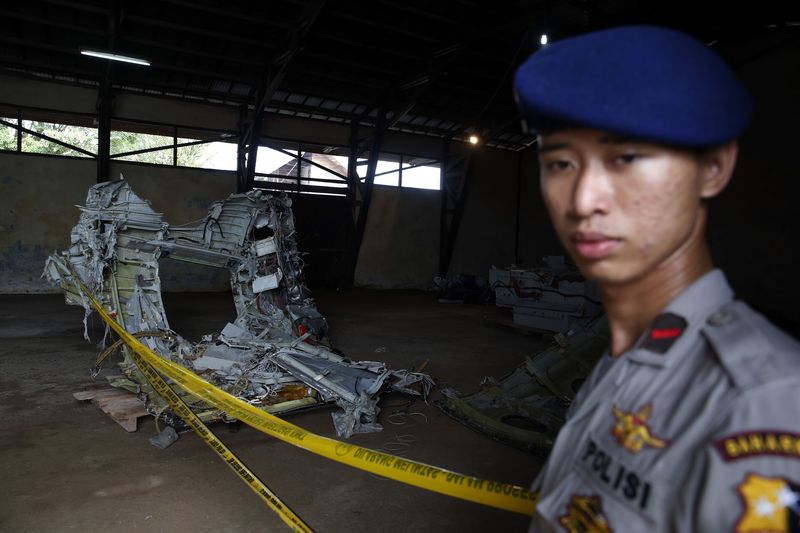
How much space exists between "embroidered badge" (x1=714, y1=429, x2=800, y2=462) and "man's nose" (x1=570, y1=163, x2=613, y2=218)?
36 cm

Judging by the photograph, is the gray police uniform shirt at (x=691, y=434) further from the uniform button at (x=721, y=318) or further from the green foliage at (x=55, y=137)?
the green foliage at (x=55, y=137)

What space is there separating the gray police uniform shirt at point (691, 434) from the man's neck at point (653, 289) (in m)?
0.03

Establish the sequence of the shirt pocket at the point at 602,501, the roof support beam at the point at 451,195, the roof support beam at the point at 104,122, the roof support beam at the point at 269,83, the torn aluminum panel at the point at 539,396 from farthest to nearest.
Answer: the roof support beam at the point at 451,195 < the roof support beam at the point at 104,122 < the roof support beam at the point at 269,83 < the torn aluminum panel at the point at 539,396 < the shirt pocket at the point at 602,501

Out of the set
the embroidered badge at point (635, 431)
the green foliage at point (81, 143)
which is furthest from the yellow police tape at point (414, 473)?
the green foliage at point (81, 143)

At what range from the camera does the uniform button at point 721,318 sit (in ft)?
2.37

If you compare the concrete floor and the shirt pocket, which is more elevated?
the shirt pocket

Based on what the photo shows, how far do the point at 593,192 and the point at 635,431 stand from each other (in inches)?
14.6

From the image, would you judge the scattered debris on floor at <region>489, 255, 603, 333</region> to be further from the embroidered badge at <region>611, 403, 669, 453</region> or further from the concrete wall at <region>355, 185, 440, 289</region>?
the embroidered badge at <region>611, 403, 669, 453</region>

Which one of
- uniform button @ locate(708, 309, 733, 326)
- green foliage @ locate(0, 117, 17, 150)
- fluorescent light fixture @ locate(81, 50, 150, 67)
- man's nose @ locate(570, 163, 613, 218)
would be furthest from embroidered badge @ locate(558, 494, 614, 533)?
green foliage @ locate(0, 117, 17, 150)

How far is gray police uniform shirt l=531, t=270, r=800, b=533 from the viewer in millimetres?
560

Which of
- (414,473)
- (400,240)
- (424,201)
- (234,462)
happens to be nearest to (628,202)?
(414,473)

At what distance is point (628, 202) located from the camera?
761 mm

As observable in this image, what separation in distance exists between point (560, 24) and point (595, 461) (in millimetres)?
11826

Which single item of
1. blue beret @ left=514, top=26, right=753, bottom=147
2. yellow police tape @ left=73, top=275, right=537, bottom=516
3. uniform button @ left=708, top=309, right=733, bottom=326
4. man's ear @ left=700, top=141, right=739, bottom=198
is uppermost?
blue beret @ left=514, top=26, right=753, bottom=147
